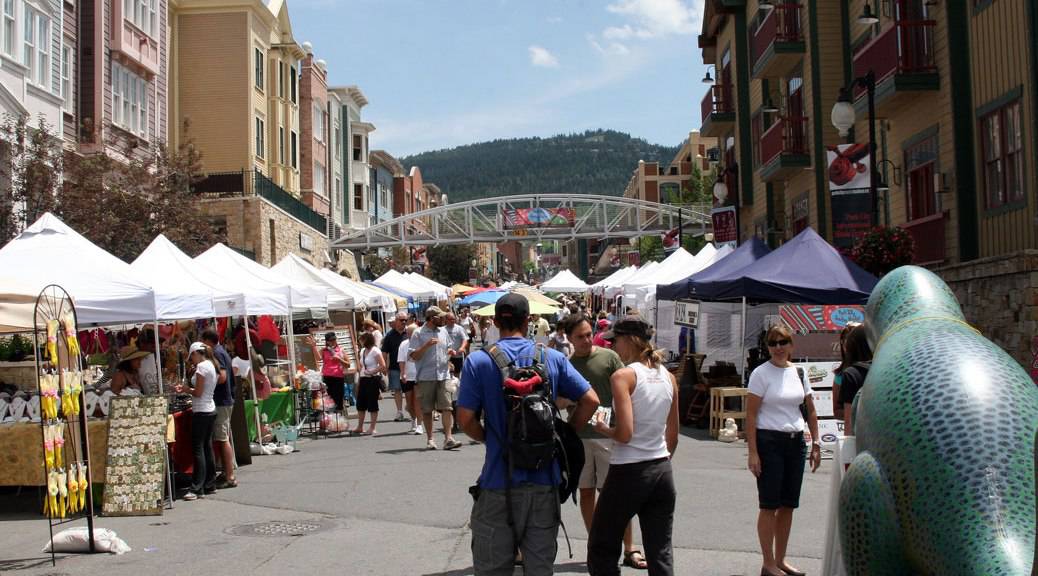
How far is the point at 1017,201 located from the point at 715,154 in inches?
876

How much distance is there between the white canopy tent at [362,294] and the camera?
71.4ft

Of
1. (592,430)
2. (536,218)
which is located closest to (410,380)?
(592,430)

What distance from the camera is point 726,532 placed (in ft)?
28.5

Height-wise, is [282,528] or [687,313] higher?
[687,313]

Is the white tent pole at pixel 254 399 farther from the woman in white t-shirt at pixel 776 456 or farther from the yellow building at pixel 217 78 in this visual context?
the yellow building at pixel 217 78

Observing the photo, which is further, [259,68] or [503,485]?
[259,68]

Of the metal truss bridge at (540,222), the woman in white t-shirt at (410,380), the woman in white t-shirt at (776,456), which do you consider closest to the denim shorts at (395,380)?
the woman in white t-shirt at (410,380)

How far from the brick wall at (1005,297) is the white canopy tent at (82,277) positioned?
421 inches

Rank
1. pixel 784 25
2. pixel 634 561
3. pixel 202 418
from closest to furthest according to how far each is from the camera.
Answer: pixel 634 561 < pixel 202 418 < pixel 784 25

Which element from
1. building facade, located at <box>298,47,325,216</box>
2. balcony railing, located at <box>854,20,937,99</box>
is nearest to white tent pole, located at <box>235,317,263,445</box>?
balcony railing, located at <box>854,20,937,99</box>

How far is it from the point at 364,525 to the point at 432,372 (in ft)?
16.8

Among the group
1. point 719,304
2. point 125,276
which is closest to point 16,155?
point 125,276

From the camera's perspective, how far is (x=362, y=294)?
22422mm

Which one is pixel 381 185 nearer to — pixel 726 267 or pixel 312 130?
pixel 312 130
